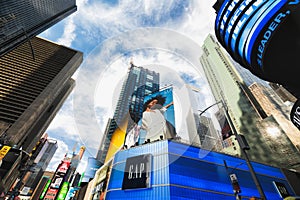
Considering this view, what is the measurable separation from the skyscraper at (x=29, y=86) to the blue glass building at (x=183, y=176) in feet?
101

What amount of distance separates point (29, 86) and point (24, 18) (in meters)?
22.7

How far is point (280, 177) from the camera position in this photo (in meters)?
35.0

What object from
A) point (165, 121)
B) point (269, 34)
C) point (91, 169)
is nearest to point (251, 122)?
point (165, 121)

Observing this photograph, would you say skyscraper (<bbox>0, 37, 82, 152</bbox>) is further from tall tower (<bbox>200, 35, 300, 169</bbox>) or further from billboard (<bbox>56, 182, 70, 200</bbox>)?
tall tower (<bbox>200, 35, 300, 169</bbox>)

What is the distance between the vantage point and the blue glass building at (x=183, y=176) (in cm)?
2422

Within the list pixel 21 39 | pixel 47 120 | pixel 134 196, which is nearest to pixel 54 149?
pixel 47 120

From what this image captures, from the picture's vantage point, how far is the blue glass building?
24.2 meters

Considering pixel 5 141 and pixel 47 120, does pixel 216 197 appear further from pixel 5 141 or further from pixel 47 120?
pixel 47 120

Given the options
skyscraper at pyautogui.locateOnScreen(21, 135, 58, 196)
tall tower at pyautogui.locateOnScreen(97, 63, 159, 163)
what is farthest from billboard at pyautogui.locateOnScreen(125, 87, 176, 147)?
skyscraper at pyautogui.locateOnScreen(21, 135, 58, 196)

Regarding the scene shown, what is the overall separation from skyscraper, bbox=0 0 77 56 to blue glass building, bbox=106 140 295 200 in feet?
96.3

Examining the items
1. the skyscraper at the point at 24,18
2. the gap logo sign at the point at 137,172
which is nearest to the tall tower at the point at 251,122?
the gap logo sign at the point at 137,172

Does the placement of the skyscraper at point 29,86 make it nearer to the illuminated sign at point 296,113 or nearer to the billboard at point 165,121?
the billboard at point 165,121

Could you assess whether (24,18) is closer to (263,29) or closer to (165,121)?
(165,121)

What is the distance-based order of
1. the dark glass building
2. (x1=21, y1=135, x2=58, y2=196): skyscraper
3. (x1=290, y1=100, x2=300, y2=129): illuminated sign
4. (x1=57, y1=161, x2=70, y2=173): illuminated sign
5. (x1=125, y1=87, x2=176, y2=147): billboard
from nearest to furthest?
1. (x1=290, y1=100, x2=300, y2=129): illuminated sign
2. (x1=125, y1=87, x2=176, y2=147): billboard
3. the dark glass building
4. (x1=57, y1=161, x2=70, y2=173): illuminated sign
5. (x1=21, y1=135, x2=58, y2=196): skyscraper
